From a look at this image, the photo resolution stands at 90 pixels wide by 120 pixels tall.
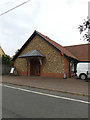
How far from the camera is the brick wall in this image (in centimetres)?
1456

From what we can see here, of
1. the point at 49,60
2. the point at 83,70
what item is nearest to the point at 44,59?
the point at 49,60

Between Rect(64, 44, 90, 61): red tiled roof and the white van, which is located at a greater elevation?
Rect(64, 44, 90, 61): red tiled roof

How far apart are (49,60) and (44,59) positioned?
899 mm

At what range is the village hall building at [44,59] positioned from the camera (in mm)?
14664

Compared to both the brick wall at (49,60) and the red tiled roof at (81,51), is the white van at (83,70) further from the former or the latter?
the red tiled roof at (81,51)

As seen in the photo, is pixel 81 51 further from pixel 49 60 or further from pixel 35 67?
pixel 35 67

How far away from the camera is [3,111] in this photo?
12.8ft

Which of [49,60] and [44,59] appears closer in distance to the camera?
[49,60]

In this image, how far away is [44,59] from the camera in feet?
53.0

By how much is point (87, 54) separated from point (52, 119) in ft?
63.4

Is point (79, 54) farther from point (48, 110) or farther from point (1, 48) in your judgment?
point (1, 48)

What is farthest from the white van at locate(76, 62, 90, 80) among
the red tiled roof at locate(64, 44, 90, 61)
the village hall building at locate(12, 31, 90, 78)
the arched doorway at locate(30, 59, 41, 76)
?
the red tiled roof at locate(64, 44, 90, 61)

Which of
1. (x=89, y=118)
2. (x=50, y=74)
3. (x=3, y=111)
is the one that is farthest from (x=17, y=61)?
(x=89, y=118)

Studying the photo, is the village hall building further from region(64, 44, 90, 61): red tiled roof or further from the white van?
the white van
